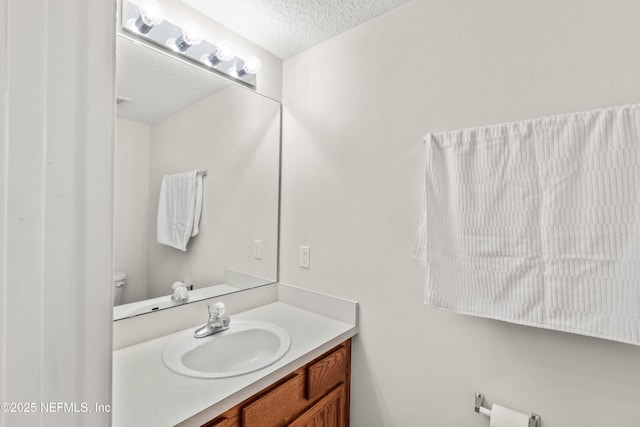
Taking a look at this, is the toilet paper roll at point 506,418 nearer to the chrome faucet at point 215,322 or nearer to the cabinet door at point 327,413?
the cabinet door at point 327,413

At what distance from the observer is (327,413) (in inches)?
52.4

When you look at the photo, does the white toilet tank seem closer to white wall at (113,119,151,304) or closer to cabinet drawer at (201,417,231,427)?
white wall at (113,119,151,304)

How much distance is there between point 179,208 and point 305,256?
68 centimetres

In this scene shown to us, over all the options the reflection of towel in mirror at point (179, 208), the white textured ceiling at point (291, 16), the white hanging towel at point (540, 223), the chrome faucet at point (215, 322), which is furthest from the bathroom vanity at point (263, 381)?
the white textured ceiling at point (291, 16)

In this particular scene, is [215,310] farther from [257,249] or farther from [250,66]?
[250,66]

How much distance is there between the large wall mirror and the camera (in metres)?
1.24

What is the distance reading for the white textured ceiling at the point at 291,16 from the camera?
133 centimetres

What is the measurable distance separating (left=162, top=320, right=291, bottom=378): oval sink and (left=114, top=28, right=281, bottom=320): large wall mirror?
22cm

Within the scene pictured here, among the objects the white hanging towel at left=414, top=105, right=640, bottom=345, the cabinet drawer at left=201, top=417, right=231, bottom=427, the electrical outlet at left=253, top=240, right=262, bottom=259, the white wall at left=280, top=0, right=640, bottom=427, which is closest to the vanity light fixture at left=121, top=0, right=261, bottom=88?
the white wall at left=280, top=0, right=640, bottom=427

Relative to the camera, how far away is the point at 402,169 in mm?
1321

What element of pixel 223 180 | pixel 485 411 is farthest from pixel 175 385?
pixel 485 411

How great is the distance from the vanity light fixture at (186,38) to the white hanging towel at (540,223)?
3.67ft

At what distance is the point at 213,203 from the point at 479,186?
1.22 metres

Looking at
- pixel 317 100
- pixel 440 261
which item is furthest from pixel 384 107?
pixel 440 261
